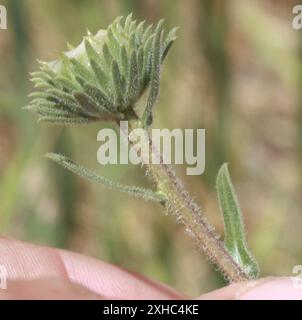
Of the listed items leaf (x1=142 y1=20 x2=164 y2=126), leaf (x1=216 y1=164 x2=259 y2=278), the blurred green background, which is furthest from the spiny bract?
the blurred green background

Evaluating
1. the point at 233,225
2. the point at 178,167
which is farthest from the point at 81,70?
the point at 178,167

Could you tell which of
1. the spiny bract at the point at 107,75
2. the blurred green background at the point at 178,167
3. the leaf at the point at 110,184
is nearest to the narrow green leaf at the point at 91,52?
the spiny bract at the point at 107,75

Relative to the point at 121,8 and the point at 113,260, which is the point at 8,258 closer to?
the point at 113,260

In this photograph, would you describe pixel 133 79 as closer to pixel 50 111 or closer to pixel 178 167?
pixel 50 111

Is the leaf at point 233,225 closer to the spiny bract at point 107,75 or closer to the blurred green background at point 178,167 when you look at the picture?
the spiny bract at point 107,75

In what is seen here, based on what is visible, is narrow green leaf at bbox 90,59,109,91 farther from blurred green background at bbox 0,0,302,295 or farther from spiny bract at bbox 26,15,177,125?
blurred green background at bbox 0,0,302,295

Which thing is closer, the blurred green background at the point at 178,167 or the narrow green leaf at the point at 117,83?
the narrow green leaf at the point at 117,83

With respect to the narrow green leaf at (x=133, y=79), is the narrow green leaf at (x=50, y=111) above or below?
below
